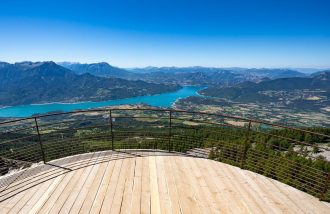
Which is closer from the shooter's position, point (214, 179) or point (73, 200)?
point (73, 200)

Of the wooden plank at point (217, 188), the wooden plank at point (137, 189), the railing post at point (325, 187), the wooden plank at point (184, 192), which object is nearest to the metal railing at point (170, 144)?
the railing post at point (325, 187)

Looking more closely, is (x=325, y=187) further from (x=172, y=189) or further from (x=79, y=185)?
(x=79, y=185)

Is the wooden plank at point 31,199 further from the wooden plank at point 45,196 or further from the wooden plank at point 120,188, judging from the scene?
the wooden plank at point 120,188

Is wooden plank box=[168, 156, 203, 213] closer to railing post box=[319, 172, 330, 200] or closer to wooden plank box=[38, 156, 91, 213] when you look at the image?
wooden plank box=[38, 156, 91, 213]

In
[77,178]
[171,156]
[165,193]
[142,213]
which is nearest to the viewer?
[142,213]

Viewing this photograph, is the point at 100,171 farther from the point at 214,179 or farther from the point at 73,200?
the point at 214,179

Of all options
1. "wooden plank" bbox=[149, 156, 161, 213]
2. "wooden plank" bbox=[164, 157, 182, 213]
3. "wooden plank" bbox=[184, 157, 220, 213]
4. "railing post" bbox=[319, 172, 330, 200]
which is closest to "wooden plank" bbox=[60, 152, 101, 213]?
"wooden plank" bbox=[149, 156, 161, 213]

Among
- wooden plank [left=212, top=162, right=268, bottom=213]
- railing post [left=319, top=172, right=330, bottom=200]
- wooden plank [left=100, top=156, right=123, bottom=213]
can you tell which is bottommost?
wooden plank [left=212, top=162, right=268, bottom=213]

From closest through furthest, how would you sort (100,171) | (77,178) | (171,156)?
(77,178) → (100,171) → (171,156)

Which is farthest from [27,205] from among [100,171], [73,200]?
[100,171]
